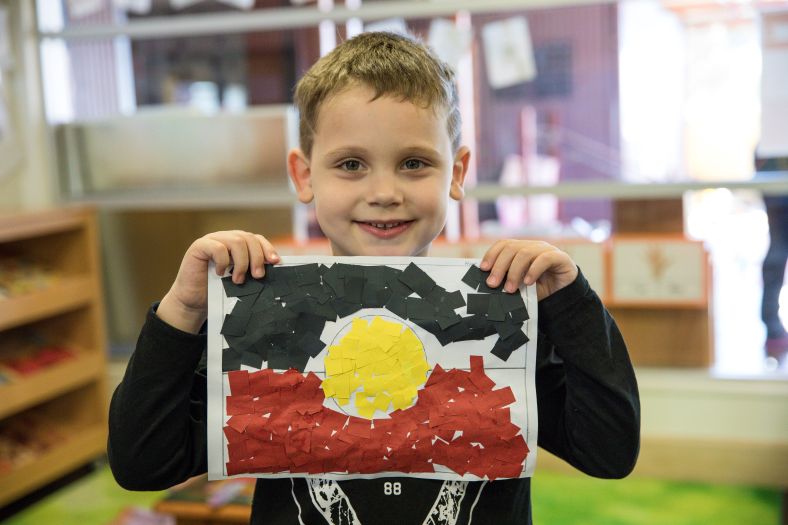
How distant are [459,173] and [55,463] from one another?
2.10 m

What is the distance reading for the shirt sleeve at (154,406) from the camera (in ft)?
3.11

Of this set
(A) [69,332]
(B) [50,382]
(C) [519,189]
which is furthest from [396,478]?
(A) [69,332]

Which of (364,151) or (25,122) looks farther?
(25,122)

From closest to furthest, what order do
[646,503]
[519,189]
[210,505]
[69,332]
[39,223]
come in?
[210,505]
[646,503]
[39,223]
[519,189]
[69,332]

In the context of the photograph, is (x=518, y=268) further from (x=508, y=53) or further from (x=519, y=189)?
(x=508, y=53)

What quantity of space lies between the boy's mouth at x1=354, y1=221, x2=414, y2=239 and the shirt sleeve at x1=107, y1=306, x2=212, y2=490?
0.23 metres

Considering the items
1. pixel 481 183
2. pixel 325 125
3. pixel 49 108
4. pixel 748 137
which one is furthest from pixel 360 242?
pixel 49 108

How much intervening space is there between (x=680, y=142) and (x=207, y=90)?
192cm

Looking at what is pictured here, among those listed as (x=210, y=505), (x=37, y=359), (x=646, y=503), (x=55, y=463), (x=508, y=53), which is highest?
(x=508, y=53)

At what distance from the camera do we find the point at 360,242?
1.00 m

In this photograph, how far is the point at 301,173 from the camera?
43.0 inches

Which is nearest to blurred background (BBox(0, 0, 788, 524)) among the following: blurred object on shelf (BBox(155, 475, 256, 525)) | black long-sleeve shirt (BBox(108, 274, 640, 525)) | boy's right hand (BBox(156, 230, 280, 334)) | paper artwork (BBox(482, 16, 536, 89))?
paper artwork (BBox(482, 16, 536, 89))

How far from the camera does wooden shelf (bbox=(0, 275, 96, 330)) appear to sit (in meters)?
2.49

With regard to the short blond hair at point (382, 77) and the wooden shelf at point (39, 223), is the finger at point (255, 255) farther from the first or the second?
the wooden shelf at point (39, 223)
